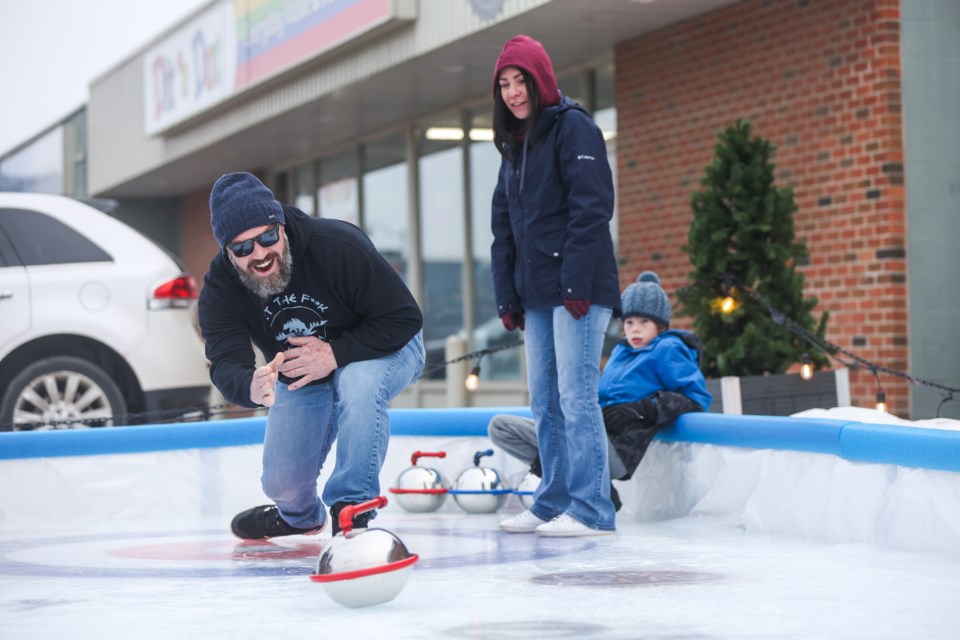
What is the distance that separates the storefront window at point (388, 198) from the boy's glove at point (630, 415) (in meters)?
10.7

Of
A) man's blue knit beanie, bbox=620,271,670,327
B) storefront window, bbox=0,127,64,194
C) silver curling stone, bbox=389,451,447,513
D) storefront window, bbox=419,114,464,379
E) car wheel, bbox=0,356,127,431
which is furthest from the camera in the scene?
storefront window, bbox=0,127,64,194

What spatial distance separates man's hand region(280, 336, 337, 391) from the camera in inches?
163

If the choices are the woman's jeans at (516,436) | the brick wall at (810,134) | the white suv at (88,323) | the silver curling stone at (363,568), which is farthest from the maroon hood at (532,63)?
the brick wall at (810,134)

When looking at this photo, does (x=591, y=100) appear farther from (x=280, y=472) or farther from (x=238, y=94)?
(x=280, y=472)

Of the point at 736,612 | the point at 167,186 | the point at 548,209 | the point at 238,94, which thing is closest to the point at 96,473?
the point at 548,209

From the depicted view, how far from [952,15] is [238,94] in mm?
8148

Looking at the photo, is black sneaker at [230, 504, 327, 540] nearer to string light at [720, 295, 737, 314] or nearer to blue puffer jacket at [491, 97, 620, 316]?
blue puffer jacket at [491, 97, 620, 316]

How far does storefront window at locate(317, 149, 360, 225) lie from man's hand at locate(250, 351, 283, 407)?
515 inches

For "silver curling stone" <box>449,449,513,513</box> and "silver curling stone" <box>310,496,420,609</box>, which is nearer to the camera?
"silver curling stone" <box>310,496,420,609</box>

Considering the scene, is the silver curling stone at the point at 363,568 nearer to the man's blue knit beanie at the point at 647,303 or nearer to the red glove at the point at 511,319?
the red glove at the point at 511,319

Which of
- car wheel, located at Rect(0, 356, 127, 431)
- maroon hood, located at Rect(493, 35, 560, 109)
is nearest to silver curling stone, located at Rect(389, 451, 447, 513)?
car wheel, located at Rect(0, 356, 127, 431)

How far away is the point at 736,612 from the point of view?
309cm

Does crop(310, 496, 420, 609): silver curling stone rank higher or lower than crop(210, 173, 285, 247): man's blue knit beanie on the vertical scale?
lower

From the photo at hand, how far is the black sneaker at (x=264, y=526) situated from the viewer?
4.71m
